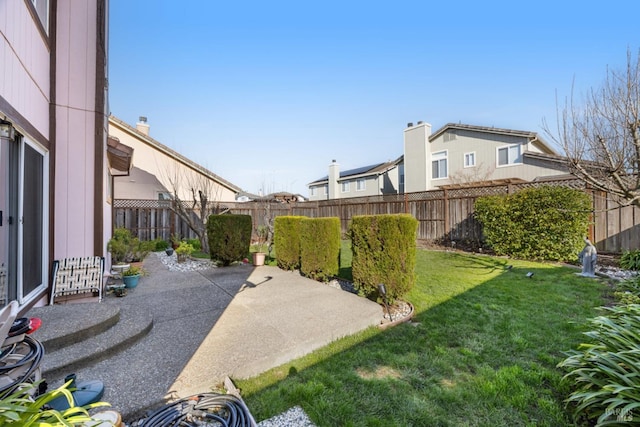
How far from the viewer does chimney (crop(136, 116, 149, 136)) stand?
16969 millimetres

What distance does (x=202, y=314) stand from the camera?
409cm

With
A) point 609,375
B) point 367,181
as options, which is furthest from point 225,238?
point 367,181

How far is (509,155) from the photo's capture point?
15.1 meters

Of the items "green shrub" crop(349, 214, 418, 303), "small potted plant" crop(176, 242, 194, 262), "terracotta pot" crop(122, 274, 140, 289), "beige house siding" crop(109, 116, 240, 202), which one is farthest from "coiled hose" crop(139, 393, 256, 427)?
"beige house siding" crop(109, 116, 240, 202)

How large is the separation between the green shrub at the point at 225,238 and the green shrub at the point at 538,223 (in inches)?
295

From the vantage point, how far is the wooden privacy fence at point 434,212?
7176mm

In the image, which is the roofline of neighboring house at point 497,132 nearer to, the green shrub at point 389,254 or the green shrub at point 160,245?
the green shrub at point 389,254

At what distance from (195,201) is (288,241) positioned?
4.50m

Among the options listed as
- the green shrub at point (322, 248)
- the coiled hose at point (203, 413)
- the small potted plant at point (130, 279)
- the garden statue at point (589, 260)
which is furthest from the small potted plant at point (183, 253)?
the garden statue at point (589, 260)

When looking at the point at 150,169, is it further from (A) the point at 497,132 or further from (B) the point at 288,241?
(A) the point at 497,132

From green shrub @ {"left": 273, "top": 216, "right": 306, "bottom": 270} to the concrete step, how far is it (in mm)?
3647

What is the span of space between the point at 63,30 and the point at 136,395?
5.47m

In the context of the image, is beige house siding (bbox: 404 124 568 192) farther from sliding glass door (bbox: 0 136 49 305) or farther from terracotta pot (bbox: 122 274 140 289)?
sliding glass door (bbox: 0 136 49 305)

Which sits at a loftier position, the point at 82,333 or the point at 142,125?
the point at 142,125
